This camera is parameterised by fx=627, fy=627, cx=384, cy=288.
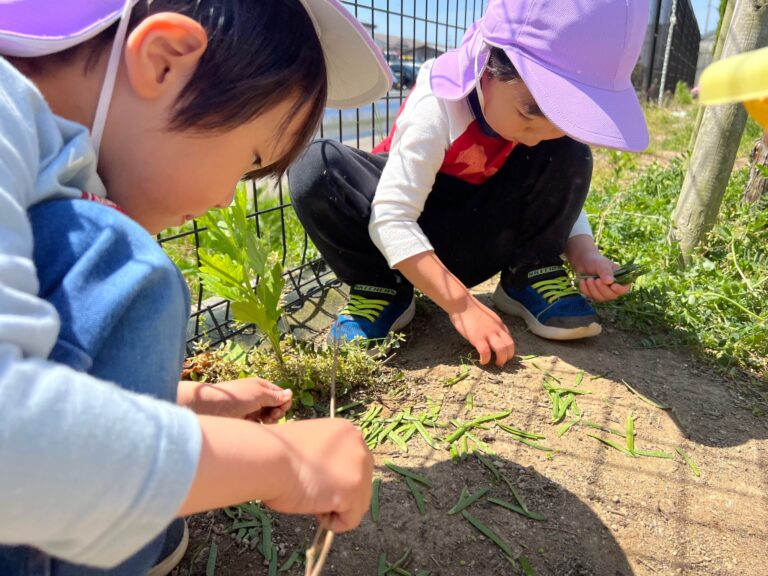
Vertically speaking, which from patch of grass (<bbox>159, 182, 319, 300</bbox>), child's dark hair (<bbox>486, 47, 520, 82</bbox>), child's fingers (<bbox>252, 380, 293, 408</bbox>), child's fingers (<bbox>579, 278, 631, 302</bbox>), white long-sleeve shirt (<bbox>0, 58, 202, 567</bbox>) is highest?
child's dark hair (<bbox>486, 47, 520, 82</bbox>)

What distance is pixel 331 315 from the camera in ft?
6.03

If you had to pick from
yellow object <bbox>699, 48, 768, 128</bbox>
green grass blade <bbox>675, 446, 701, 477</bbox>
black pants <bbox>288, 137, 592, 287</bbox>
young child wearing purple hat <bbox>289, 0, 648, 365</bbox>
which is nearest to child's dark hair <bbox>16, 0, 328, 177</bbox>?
yellow object <bbox>699, 48, 768, 128</bbox>

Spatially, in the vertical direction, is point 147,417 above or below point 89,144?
below

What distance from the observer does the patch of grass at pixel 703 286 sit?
5.06ft

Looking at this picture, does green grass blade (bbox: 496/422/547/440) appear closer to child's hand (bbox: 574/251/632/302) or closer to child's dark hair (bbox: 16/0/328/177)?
child's hand (bbox: 574/251/632/302)

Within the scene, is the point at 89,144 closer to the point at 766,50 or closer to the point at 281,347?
the point at 766,50

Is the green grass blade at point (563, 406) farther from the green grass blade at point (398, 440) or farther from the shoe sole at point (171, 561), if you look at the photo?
the shoe sole at point (171, 561)

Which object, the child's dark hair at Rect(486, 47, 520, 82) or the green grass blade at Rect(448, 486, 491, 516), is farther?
the child's dark hair at Rect(486, 47, 520, 82)

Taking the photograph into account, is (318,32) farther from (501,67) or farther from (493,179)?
(493,179)

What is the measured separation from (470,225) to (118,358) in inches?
49.0

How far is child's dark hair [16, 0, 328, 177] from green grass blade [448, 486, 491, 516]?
66cm

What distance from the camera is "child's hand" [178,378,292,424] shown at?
98 cm

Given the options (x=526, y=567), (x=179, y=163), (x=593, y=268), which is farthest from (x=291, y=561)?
(x=593, y=268)

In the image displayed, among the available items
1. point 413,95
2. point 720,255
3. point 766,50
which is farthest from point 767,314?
point 766,50
